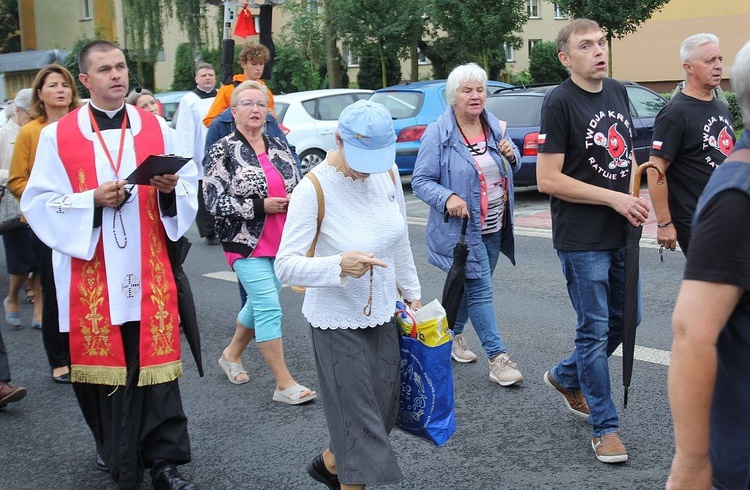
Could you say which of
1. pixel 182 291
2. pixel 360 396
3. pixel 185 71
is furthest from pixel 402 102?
pixel 185 71

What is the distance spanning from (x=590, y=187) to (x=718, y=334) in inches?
87.7

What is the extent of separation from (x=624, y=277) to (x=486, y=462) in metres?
1.07

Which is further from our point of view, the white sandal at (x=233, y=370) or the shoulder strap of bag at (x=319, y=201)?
the white sandal at (x=233, y=370)

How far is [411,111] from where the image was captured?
48.4ft

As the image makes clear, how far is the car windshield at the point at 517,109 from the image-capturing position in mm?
12695

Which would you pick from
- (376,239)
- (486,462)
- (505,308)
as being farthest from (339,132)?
(505,308)

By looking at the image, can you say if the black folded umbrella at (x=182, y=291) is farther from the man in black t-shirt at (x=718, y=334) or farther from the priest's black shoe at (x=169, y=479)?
the man in black t-shirt at (x=718, y=334)

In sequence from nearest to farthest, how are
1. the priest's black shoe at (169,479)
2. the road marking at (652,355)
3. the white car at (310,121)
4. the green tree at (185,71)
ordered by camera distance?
the priest's black shoe at (169,479) < the road marking at (652,355) < the white car at (310,121) < the green tree at (185,71)

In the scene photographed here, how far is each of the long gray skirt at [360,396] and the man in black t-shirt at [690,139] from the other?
6.71 feet

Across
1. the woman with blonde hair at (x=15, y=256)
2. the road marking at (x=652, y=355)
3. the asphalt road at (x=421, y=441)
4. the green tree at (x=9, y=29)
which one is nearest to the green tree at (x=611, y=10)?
the asphalt road at (x=421, y=441)

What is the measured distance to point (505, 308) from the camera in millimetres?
7438

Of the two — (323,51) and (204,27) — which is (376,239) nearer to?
(323,51)

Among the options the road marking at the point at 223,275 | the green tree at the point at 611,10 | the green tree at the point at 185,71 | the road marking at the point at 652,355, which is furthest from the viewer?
the green tree at the point at 185,71

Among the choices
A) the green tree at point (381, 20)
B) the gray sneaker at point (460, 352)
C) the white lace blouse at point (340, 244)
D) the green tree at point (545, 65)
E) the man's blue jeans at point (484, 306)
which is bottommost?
the gray sneaker at point (460, 352)
